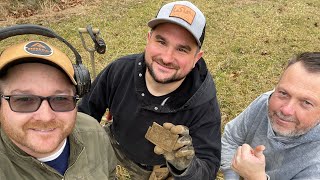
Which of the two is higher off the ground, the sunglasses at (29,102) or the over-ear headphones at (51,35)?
the over-ear headphones at (51,35)

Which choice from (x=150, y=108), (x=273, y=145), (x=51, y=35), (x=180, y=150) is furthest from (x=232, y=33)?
(x=51, y=35)

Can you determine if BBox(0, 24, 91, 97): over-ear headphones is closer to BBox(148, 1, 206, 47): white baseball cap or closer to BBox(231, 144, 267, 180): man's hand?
BBox(148, 1, 206, 47): white baseball cap

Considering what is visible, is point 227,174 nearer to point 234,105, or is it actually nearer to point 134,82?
point 134,82

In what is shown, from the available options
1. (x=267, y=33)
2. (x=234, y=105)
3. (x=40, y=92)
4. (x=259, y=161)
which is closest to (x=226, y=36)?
(x=267, y=33)

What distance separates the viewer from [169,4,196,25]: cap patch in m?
2.37

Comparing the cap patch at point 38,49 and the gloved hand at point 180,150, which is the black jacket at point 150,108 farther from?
the cap patch at point 38,49

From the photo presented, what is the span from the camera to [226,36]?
6.51 meters

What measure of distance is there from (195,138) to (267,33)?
182 inches

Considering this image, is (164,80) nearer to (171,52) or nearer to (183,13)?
(171,52)

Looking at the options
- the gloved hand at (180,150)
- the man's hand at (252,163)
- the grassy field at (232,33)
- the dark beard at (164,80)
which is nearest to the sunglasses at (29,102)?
the gloved hand at (180,150)

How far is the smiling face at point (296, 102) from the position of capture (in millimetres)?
2293

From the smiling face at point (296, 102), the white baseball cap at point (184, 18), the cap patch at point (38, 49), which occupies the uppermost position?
the white baseball cap at point (184, 18)

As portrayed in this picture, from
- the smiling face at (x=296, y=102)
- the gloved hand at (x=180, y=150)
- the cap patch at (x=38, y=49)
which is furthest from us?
the smiling face at (x=296, y=102)

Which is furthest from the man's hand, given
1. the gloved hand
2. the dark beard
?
the dark beard
